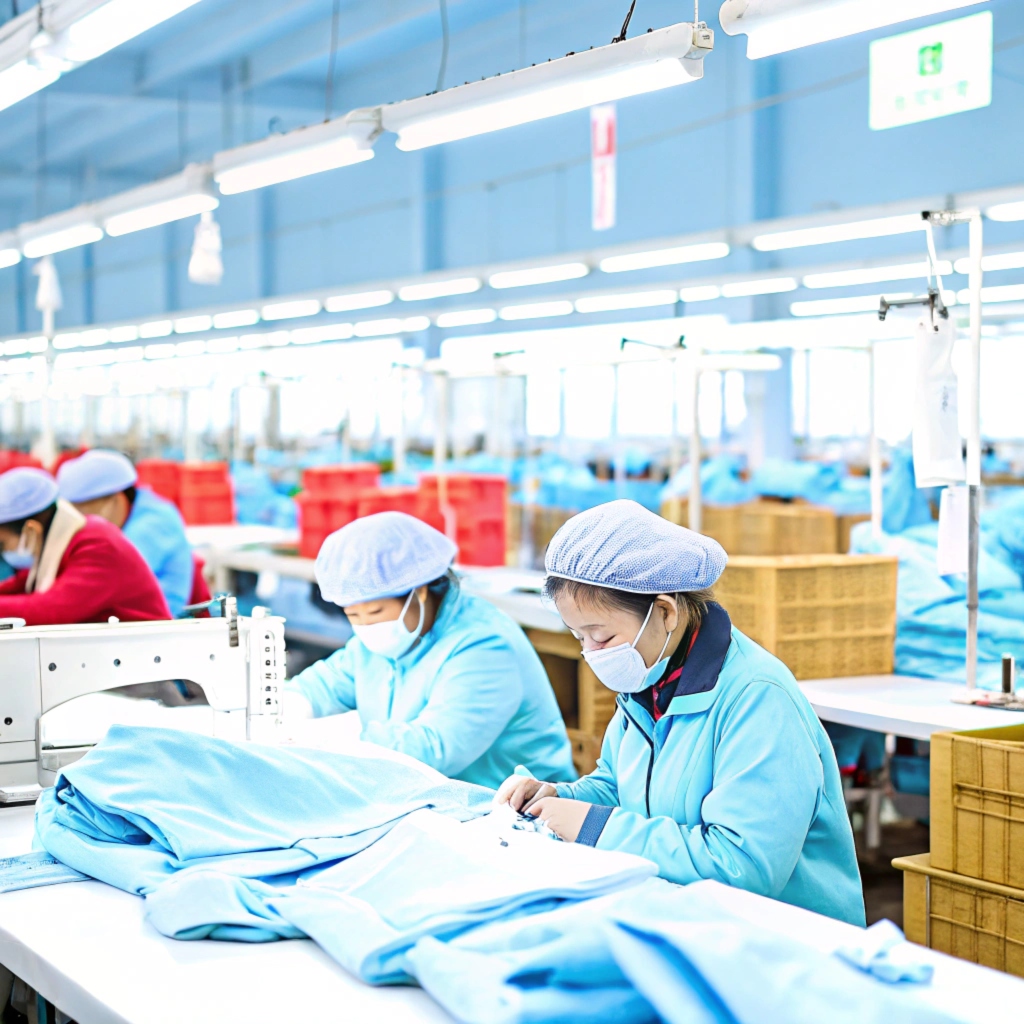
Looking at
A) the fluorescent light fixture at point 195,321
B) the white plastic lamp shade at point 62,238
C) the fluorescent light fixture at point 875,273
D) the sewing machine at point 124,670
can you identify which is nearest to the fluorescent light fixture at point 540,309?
the fluorescent light fixture at point 875,273

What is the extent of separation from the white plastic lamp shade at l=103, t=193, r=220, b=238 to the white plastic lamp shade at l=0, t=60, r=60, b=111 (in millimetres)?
762

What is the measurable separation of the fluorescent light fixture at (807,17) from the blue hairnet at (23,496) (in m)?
2.54

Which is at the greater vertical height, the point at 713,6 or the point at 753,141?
the point at 713,6

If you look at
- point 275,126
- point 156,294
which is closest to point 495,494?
point 275,126

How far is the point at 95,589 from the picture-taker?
11.6 feet

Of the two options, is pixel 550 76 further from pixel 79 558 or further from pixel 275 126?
pixel 275 126

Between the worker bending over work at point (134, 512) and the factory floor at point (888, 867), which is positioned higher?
the worker bending over work at point (134, 512)

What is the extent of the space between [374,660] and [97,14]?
2.22 meters

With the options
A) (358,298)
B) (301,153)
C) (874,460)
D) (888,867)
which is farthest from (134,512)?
(358,298)

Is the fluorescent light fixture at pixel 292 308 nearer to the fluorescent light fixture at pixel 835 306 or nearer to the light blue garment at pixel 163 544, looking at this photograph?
the fluorescent light fixture at pixel 835 306

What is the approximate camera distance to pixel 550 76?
11.0ft

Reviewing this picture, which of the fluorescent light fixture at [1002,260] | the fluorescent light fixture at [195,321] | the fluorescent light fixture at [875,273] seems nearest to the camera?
the fluorescent light fixture at [1002,260]

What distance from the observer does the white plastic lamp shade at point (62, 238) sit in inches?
234

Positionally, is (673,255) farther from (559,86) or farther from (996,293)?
(559,86)
